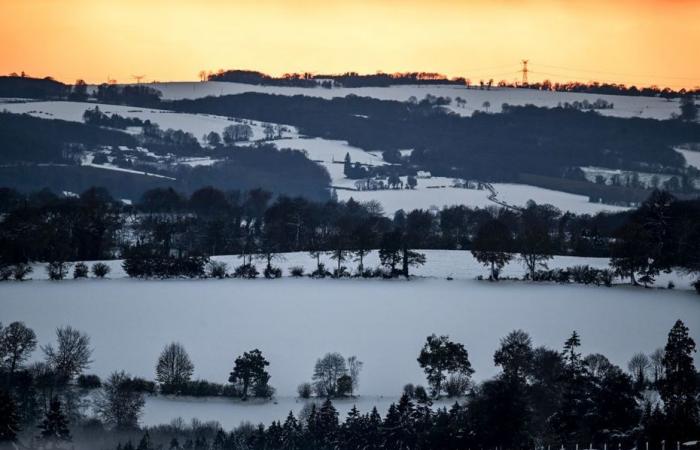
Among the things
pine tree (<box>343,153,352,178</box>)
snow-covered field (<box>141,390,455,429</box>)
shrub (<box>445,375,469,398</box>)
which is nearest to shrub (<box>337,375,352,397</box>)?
snow-covered field (<box>141,390,455,429</box>)

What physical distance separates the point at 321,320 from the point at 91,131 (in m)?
128

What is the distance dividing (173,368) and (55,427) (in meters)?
10.5

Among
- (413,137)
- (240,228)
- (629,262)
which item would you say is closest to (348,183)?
(413,137)

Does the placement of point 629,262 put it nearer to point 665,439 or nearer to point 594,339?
point 594,339

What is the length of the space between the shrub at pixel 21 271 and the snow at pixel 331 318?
724 mm

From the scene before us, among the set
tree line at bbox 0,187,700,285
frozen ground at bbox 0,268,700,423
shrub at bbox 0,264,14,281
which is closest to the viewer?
frozen ground at bbox 0,268,700,423

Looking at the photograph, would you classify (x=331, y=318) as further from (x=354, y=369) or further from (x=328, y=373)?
(x=328, y=373)

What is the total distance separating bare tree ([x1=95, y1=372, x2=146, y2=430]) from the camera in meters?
50.4

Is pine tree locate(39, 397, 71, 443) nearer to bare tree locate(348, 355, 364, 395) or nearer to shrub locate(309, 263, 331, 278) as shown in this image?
bare tree locate(348, 355, 364, 395)

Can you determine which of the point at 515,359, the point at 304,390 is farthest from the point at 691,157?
the point at 304,390

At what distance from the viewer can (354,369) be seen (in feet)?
193

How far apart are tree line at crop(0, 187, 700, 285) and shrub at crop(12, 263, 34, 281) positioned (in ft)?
1.23

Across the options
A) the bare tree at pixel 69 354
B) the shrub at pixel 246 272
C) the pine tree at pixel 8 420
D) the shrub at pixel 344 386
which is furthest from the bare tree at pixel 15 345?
the shrub at pixel 246 272

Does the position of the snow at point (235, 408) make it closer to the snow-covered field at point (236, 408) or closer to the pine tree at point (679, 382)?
the snow-covered field at point (236, 408)
